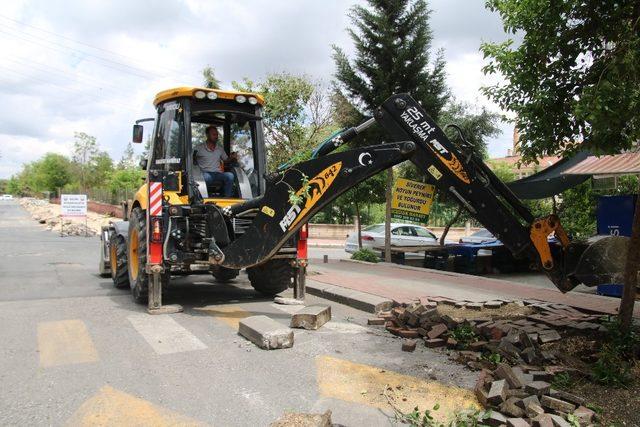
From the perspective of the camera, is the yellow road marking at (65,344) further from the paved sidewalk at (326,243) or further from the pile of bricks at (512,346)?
the paved sidewalk at (326,243)

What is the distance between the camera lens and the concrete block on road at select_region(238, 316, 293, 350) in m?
5.80

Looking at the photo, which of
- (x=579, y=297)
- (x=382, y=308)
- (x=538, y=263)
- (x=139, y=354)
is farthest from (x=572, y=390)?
(x=579, y=297)

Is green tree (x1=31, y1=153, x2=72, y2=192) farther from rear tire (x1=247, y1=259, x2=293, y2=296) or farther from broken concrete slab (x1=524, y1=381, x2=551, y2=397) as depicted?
broken concrete slab (x1=524, y1=381, x2=551, y2=397)

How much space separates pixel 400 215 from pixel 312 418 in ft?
31.5

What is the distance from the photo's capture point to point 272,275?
28.9 feet

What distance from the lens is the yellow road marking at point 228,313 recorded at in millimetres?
7148

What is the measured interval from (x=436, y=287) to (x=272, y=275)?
360 cm

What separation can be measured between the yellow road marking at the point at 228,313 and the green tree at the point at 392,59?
7.81 m

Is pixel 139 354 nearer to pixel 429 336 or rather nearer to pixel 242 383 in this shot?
pixel 242 383

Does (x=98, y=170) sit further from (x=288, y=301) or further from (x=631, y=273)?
(x=631, y=273)

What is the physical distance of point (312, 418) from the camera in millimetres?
3738

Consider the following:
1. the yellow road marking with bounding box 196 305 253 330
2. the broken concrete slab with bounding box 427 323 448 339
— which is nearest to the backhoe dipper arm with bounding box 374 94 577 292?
the broken concrete slab with bounding box 427 323 448 339

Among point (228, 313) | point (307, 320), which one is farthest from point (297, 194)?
point (228, 313)

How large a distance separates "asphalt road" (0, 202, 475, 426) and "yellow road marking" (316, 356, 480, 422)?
2 cm
